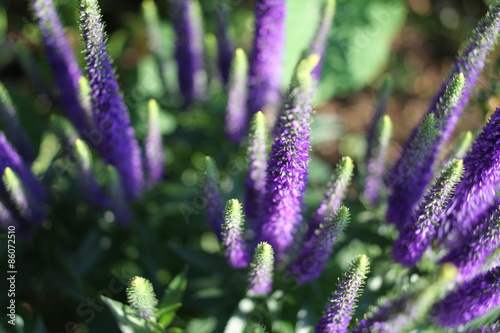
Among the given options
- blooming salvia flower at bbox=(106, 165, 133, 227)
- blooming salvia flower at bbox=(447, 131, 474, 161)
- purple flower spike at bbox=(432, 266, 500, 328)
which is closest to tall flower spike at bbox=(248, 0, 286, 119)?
blooming salvia flower at bbox=(106, 165, 133, 227)

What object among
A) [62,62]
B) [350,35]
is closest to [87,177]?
[62,62]

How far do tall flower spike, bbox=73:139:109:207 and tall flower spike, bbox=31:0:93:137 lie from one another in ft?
0.91

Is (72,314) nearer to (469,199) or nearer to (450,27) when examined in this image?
(469,199)

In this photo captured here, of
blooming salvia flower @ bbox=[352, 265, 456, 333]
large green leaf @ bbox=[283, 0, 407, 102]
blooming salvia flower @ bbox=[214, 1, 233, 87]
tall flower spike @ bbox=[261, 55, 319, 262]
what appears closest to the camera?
blooming salvia flower @ bbox=[352, 265, 456, 333]

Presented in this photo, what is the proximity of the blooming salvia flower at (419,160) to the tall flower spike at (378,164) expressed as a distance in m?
0.15

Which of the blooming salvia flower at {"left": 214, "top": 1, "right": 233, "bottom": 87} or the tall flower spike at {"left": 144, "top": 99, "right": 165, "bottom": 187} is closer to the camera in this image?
the tall flower spike at {"left": 144, "top": 99, "right": 165, "bottom": 187}

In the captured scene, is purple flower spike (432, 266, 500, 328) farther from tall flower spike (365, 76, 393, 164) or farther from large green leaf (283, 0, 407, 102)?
large green leaf (283, 0, 407, 102)

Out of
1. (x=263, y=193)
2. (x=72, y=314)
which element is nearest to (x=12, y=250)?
(x=72, y=314)

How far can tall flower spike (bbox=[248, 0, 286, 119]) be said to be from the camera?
2.54m

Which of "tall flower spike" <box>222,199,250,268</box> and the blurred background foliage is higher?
"tall flower spike" <box>222,199,250,268</box>

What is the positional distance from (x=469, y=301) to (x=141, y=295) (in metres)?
1.36

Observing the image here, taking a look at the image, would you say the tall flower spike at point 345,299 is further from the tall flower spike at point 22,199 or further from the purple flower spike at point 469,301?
the tall flower spike at point 22,199

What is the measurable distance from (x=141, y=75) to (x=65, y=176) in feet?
4.36

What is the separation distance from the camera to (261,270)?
6.67 feet
